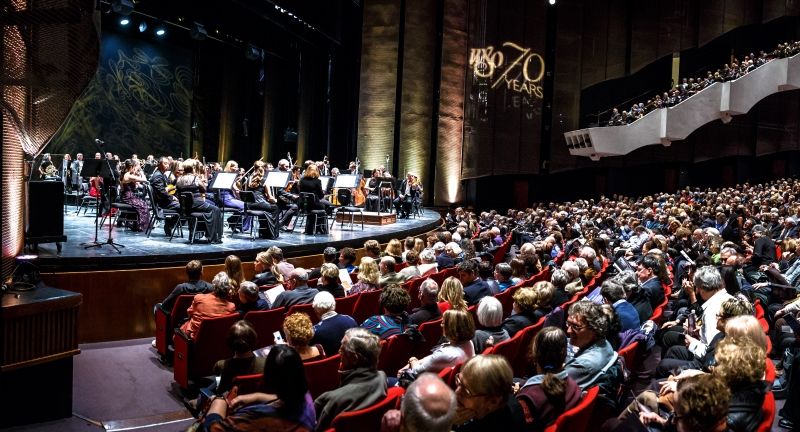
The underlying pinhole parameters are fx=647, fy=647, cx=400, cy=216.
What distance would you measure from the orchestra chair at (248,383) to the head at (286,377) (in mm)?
522

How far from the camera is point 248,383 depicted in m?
2.99

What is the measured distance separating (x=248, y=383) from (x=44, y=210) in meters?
4.55

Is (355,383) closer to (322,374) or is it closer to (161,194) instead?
(322,374)

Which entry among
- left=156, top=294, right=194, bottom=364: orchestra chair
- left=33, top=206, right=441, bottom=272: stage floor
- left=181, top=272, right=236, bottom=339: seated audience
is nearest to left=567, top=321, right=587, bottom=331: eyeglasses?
left=181, top=272, right=236, bottom=339: seated audience

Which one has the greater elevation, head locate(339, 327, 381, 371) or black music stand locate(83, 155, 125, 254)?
black music stand locate(83, 155, 125, 254)

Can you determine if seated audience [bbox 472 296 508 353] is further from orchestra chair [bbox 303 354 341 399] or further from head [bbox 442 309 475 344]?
orchestra chair [bbox 303 354 341 399]

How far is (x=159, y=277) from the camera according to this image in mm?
6414

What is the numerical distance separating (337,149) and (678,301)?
14.4m

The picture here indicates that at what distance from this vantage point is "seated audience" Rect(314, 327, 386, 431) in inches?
107

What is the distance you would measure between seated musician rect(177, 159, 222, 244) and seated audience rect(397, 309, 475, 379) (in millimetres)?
5162

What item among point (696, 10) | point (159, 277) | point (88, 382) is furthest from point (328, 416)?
point (696, 10)

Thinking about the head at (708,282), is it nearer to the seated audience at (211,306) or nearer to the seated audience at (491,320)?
the seated audience at (491,320)

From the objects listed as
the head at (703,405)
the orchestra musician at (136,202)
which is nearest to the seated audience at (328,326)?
the head at (703,405)

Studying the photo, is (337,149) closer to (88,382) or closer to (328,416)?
(88,382)
